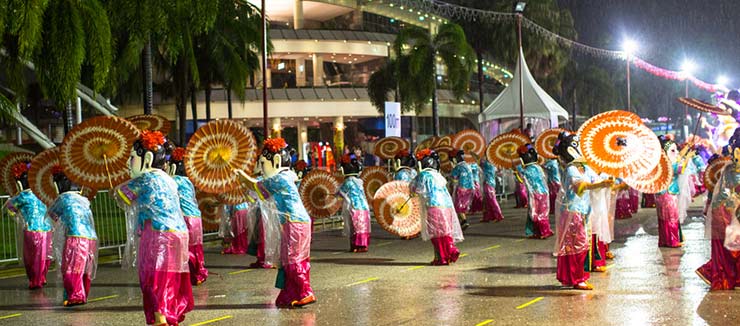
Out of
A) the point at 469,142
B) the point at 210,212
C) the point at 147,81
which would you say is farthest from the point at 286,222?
the point at 469,142

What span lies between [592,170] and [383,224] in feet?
15.1

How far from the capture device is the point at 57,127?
160ft

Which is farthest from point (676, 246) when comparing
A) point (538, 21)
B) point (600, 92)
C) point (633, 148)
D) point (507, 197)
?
point (600, 92)

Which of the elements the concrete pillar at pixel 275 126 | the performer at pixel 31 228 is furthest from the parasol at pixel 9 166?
the concrete pillar at pixel 275 126

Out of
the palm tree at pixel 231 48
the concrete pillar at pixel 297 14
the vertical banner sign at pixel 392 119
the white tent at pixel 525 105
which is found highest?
the concrete pillar at pixel 297 14

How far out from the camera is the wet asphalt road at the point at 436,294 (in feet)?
28.5

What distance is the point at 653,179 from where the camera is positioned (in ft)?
36.3

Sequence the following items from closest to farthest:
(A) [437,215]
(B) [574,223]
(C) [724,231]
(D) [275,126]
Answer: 1. (C) [724,231]
2. (B) [574,223]
3. (A) [437,215]
4. (D) [275,126]

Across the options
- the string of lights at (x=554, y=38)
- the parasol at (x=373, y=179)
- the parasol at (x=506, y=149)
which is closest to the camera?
the parasol at (x=373, y=179)

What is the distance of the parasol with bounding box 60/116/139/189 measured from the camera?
366 inches

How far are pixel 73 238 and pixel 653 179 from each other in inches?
272

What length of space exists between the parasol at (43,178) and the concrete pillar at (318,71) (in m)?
41.4

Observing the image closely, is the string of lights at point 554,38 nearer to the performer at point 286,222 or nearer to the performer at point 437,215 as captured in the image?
the performer at point 437,215

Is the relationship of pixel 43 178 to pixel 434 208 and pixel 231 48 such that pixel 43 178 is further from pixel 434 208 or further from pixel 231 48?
pixel 231 48
